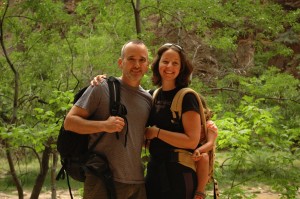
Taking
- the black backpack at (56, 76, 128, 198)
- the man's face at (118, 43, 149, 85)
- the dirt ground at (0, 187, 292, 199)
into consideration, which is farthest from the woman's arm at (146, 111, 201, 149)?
the dirt ground at (0, 187, 292, 199)

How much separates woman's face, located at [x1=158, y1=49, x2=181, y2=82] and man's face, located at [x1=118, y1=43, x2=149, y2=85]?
13 cm

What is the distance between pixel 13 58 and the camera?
25.9ft

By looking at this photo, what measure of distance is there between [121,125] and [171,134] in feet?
1.04

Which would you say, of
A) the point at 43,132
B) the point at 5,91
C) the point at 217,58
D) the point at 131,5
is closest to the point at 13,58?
the point at 5,91

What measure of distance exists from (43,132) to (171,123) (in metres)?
2.79

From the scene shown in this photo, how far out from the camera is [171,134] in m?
2.41

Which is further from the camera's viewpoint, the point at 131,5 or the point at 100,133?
the point at 131,5

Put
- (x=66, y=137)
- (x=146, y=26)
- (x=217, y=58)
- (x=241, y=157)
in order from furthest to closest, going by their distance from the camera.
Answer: (x=217, y=58) < (x=146, y=26) < (x=241, y=157) < (x=66, y=137)

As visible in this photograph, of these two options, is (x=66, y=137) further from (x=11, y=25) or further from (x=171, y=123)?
(x=11, y=25)

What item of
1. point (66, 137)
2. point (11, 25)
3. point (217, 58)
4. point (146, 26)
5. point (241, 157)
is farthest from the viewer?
point (217, 58)

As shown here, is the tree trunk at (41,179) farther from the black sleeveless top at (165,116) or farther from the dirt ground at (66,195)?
the black sleeveless top at (165,116)

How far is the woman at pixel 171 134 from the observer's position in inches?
95.2

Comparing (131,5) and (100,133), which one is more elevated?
(131,5)

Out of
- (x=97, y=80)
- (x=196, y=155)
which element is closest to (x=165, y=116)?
(x=196, y=155)
